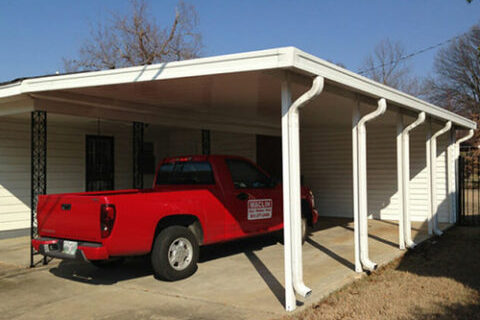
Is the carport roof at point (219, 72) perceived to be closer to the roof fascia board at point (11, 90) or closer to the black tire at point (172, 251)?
the roof fascia board at point (11, 90)

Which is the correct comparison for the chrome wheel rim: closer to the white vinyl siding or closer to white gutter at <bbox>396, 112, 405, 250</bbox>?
white gutter at <bbox>396, 112, 405, 250</bbox>

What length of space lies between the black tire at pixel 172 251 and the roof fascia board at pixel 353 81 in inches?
115

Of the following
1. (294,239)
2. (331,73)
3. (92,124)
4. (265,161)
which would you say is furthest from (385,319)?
(265,161)

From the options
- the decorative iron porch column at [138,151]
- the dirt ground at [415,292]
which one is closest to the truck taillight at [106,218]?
the dirt ground at [415,292]

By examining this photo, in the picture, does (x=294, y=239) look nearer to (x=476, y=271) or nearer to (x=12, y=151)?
(x=476, y=271)

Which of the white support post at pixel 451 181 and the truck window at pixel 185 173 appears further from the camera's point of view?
the white support post at pixel 451 181

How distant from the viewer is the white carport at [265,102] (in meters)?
5.18

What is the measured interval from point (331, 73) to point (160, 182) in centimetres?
398

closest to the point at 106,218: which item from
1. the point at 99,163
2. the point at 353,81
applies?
the point at 353,81

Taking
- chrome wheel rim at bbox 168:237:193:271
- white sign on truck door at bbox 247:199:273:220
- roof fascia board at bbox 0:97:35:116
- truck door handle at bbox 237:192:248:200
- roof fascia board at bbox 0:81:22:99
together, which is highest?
roof fascia board at bbox 0:81:22:99

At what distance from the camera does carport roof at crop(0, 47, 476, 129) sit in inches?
193

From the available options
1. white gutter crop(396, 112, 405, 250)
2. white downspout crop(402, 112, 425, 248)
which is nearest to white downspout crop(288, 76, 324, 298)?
white gutter crop(396, 112, 405, 250)

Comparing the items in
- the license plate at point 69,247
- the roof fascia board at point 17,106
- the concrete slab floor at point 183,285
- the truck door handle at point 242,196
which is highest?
the roof fascia board at point 17,106

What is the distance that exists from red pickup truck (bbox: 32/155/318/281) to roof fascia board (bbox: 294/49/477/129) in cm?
256
